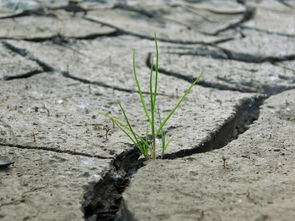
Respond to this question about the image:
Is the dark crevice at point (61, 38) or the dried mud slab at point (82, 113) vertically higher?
the dark crevice at point (61, 38)

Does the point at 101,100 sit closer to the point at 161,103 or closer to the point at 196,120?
the point at 161,103

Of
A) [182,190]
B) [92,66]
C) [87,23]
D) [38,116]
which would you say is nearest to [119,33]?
[87,23]

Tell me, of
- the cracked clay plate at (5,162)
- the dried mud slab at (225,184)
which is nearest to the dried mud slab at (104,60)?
the dried mud slab at (225,184)

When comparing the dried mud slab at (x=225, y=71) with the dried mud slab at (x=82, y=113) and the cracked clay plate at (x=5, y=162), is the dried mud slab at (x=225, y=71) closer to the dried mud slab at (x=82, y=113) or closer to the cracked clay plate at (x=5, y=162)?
the dried mud slab at (x=82, y=113)

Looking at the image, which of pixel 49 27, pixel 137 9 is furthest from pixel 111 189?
pixel 137 9

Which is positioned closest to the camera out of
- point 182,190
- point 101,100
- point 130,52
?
point 182,190

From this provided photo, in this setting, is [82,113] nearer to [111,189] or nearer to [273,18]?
[111,189]

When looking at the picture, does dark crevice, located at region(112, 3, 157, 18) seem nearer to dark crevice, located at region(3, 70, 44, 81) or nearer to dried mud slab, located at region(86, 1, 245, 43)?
dried mud slab, located at region(86, 1, 245, 43)
